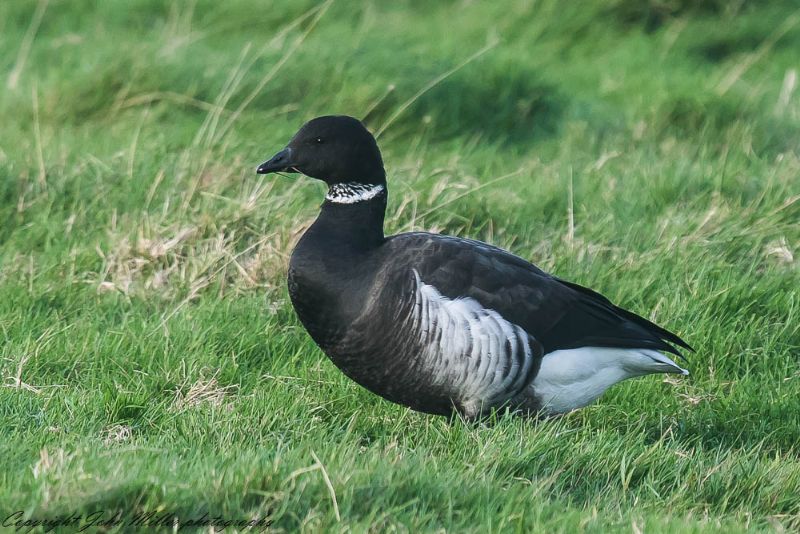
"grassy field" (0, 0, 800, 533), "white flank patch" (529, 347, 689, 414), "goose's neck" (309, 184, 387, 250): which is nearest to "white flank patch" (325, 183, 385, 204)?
"goose's neck" (309, 184, 387, 250)

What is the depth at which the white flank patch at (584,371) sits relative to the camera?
16.2 feet

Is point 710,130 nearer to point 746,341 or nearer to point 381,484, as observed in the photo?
point 746,341

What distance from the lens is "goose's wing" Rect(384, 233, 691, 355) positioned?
4840mm

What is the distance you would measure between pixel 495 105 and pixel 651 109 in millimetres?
1071

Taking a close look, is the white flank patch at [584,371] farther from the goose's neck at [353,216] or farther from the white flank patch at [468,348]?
the goose's neck at [353,216]

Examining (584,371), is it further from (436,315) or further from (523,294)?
(436,315)

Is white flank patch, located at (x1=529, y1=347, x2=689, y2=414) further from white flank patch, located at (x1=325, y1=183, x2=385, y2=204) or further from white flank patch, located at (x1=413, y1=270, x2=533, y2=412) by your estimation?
white flank patch, located at (x1=325, y1=183, x2=385, y2=204)

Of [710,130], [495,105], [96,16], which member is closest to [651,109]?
[710,130]

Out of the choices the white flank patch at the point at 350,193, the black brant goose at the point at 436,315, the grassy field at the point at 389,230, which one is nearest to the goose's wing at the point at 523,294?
the black brant goose at the point at 436,315

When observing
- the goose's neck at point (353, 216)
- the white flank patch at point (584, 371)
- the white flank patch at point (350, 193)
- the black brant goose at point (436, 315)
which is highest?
the white flank patch at point (350, 193)

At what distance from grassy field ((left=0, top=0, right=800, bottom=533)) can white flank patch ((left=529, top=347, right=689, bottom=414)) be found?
0.41 feet

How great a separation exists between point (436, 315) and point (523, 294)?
45cm

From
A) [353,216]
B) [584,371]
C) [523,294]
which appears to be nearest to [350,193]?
[353,216]

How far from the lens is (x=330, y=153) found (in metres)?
5.10
